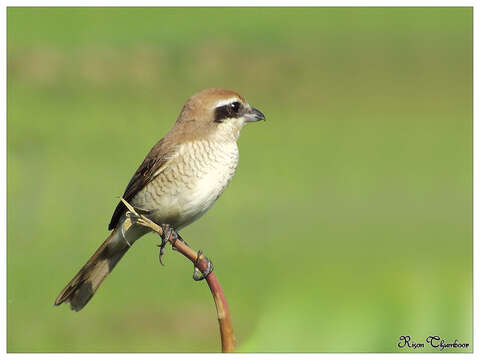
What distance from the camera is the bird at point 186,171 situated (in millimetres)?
2523

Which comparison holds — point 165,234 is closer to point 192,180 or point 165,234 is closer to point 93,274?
point 192,180

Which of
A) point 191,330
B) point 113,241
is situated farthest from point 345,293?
point 191,330

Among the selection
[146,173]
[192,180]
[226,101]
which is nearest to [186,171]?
[192,180]

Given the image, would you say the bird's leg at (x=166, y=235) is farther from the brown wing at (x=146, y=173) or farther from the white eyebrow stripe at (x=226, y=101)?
the white eyebrow stripe at (x=226, y=101)

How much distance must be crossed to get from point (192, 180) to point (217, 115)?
28cm

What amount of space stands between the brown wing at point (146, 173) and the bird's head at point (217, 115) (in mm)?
120

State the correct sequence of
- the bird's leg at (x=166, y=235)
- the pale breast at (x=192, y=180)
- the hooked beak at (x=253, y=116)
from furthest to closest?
the hooked beak at (x=253, y=116), the pale breast at (x=192, y=180), the bird's leg at (x=166, y=235)

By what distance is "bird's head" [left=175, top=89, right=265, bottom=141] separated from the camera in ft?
8.46

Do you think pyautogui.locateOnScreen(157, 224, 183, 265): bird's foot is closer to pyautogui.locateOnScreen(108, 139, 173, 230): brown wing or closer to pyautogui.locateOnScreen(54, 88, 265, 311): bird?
pyautogui.locateOnScreen(54, 88, 265, 311): bird

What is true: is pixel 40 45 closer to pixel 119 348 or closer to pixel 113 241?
pixel 119 348

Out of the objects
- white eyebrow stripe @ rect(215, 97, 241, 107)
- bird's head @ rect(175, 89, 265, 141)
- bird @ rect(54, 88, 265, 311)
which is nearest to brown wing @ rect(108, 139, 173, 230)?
bird @ rect(54, 88, 265, 311)

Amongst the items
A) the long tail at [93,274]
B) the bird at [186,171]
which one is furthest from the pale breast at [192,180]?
the long tail at [93,274]

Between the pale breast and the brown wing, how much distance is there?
0.04 m

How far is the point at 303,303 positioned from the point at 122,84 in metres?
9.59
